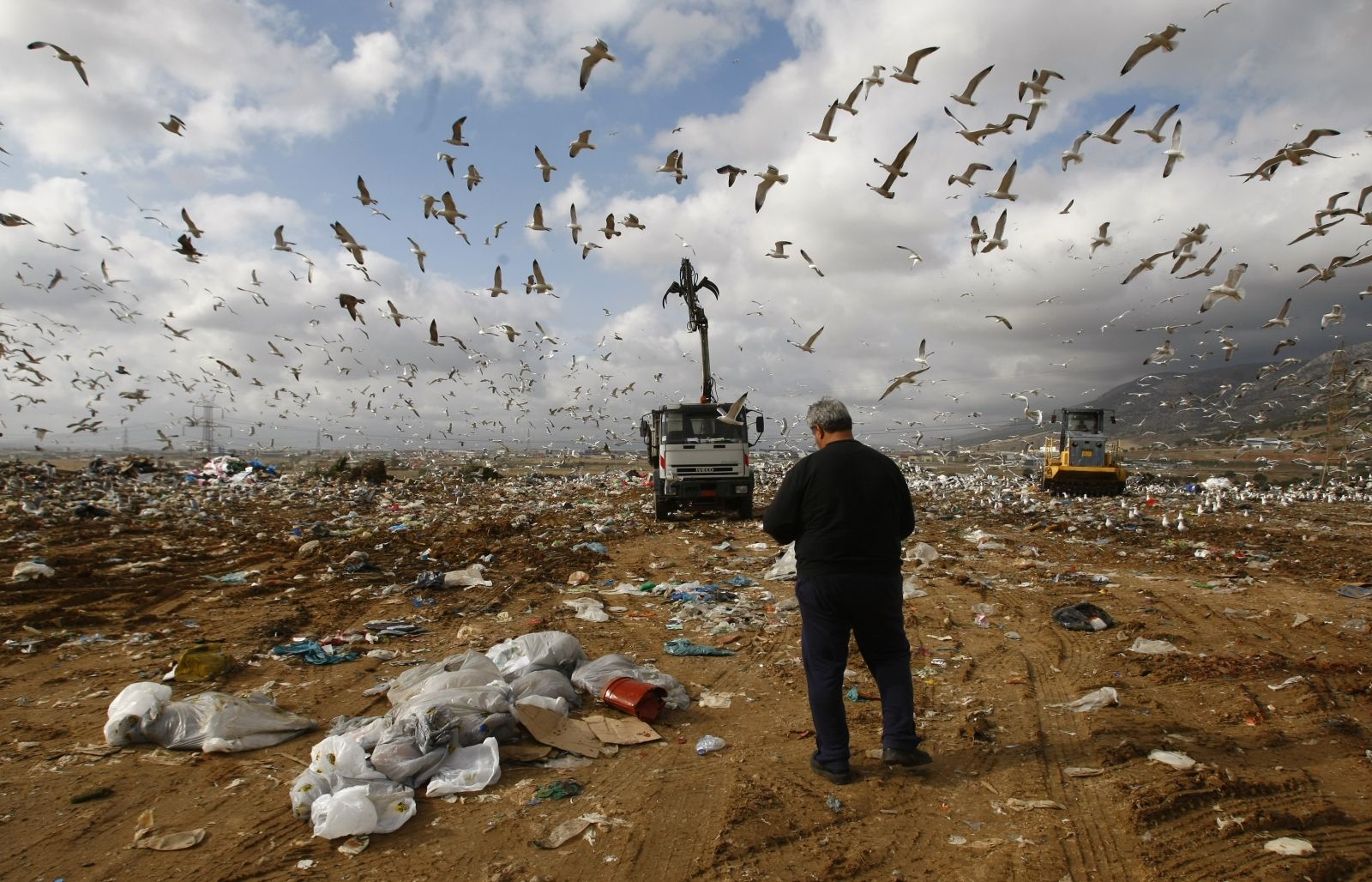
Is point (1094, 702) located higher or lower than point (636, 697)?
lower

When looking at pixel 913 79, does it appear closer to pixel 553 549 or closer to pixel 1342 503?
pixel 553 549

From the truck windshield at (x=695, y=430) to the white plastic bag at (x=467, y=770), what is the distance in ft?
29.0

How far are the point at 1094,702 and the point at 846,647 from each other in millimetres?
1861

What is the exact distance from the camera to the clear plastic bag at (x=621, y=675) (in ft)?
12.7

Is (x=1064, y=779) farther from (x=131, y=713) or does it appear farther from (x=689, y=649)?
(x=131, y=713)

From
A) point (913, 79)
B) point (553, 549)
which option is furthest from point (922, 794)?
point (553, 549)

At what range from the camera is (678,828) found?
2.61 metres

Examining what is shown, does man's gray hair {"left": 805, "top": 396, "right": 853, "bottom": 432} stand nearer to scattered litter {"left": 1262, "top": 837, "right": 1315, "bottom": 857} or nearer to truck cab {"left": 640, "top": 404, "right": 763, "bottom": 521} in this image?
scattered litter {"left": 1262, "top": 837, "right": 1315, "bottom": 857}

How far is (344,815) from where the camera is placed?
2566 mm

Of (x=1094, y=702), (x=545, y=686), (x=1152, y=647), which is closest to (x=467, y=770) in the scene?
(x=545, y=686)

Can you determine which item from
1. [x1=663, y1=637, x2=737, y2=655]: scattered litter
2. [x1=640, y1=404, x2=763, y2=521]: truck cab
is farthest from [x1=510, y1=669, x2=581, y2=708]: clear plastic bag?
[x1=640, y1=404, x2=763, y2=521]: truck cab

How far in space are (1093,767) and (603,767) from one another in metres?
2.09

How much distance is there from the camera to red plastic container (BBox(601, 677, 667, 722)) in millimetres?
3629

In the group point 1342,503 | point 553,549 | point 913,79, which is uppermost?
point 913,79
